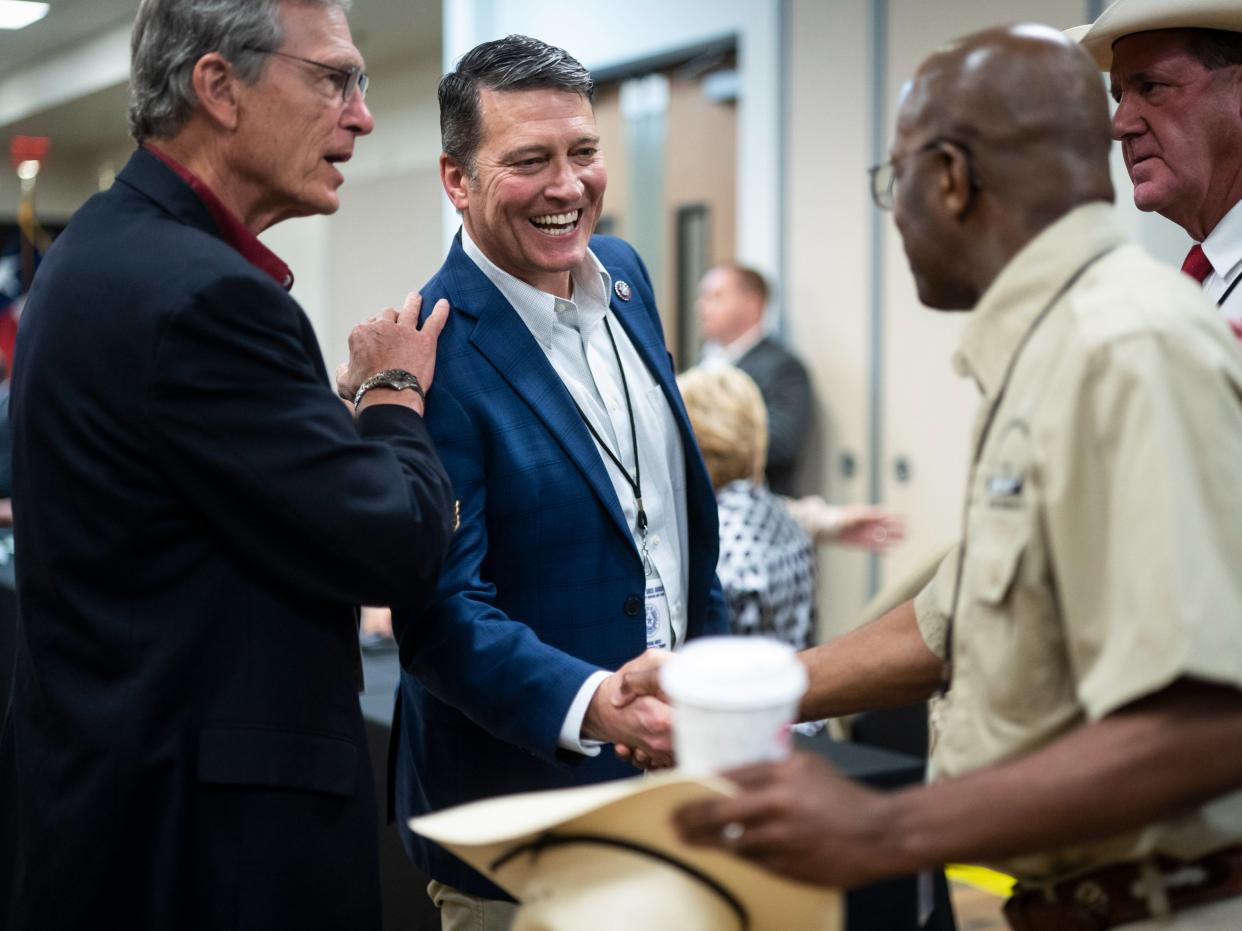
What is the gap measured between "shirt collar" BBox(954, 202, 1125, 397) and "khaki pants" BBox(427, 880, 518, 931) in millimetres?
1009

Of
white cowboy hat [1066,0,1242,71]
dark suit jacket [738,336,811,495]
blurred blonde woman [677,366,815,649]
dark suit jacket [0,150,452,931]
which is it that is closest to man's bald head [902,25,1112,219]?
dark suit jacket [0,150,452,931]

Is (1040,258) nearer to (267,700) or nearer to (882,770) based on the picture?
(267,700)

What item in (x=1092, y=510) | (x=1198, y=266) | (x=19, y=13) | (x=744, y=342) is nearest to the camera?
(x=1092, y=510)

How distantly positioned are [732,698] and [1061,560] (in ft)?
0.97

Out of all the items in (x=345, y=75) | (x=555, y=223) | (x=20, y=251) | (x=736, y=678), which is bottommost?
(x=736, y=678)

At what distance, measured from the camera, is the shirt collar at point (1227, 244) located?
2008 mm

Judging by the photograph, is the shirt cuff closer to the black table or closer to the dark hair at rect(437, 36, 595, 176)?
the dark hair at rect(437, 36, 595, 176)

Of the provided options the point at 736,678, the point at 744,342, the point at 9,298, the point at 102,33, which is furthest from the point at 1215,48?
the point at 9,298

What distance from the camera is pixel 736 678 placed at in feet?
2.89

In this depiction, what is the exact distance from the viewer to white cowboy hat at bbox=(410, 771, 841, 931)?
1.00m

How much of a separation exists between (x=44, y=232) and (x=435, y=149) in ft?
25.9

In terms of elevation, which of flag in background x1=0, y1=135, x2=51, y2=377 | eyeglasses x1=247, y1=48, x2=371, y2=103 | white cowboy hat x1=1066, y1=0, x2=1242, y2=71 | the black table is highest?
flag in background x1=0, y1=135, x2=51, y2=377

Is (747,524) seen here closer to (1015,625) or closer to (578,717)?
(578,717)

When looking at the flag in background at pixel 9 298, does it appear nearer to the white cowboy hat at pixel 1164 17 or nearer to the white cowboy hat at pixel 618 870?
the white cowboy hat at pixel 1164 17
